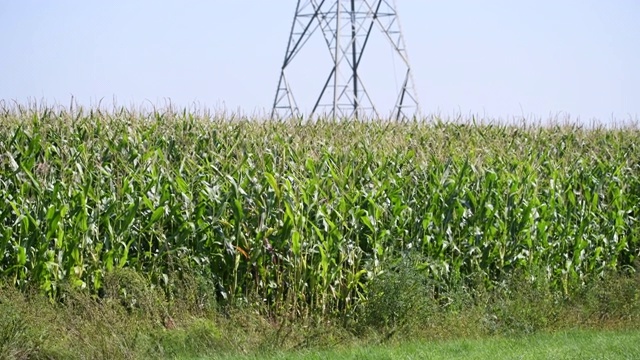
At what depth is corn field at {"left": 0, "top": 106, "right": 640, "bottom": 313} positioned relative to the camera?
1002cm

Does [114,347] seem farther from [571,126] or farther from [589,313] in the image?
[571,126]

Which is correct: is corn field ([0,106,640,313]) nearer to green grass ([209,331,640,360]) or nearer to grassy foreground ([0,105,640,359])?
grassy foreground ([0,105,640,359])

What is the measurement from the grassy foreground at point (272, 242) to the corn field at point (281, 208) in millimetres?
27

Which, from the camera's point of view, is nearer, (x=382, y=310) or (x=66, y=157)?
(x=382, y=310)

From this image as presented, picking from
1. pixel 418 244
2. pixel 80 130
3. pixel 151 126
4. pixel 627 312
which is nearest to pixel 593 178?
pixel 627 312

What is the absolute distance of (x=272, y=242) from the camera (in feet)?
33.8

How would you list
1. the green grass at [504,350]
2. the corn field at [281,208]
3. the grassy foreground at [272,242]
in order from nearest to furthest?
the green grass at [504,350]
the grassy foreground at [272,242]
the corn field at [281,208]

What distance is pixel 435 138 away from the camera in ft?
48.9

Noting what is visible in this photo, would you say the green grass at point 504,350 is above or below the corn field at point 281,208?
below

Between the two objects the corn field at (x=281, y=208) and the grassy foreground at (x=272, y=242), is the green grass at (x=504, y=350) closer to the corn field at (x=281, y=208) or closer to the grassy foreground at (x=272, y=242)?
the grassy foreground at (x=272, y=242)

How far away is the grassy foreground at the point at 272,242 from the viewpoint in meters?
9.53

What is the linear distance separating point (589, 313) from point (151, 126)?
252 inches

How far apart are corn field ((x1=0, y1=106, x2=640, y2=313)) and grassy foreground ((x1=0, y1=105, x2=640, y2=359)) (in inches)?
1.1

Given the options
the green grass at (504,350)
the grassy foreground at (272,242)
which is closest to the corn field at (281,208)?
the grassy foreground at (272,242)
